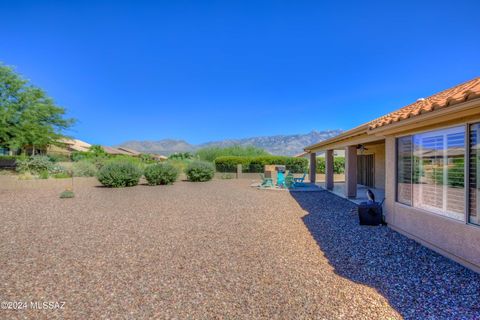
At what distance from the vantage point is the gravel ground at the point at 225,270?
3.04 meters

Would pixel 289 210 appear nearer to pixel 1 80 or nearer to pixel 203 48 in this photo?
pixel 203 48

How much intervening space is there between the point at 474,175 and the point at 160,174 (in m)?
15.8

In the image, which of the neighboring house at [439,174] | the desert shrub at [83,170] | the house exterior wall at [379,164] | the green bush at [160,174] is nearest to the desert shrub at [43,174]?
the desert shrub at [83,170]

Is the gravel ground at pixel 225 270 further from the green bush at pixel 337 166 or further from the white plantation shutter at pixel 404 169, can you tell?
the green bush at pixel 337 166

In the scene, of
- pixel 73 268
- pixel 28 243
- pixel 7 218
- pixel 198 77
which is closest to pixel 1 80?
pixel 198 77

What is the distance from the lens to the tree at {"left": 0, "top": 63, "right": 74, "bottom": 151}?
22094 mm

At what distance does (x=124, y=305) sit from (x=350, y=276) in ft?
10.4

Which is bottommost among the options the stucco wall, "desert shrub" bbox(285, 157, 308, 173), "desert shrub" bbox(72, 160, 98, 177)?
the stucco wall

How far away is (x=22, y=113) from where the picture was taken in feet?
76.5

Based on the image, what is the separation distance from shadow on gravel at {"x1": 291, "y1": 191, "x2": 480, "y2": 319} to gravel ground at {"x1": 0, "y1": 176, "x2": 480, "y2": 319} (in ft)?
0.06

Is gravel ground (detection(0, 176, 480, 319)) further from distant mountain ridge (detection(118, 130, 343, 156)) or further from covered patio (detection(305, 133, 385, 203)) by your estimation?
distant mountain ridge (detection(118, 130, 343, 156))

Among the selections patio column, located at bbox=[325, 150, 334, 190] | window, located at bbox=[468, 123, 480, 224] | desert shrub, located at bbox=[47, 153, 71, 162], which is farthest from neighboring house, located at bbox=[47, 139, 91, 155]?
window, located at bbox=[468, 123, 480, 224]

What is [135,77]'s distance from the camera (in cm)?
2964

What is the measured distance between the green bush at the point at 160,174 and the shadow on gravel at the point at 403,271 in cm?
1255
